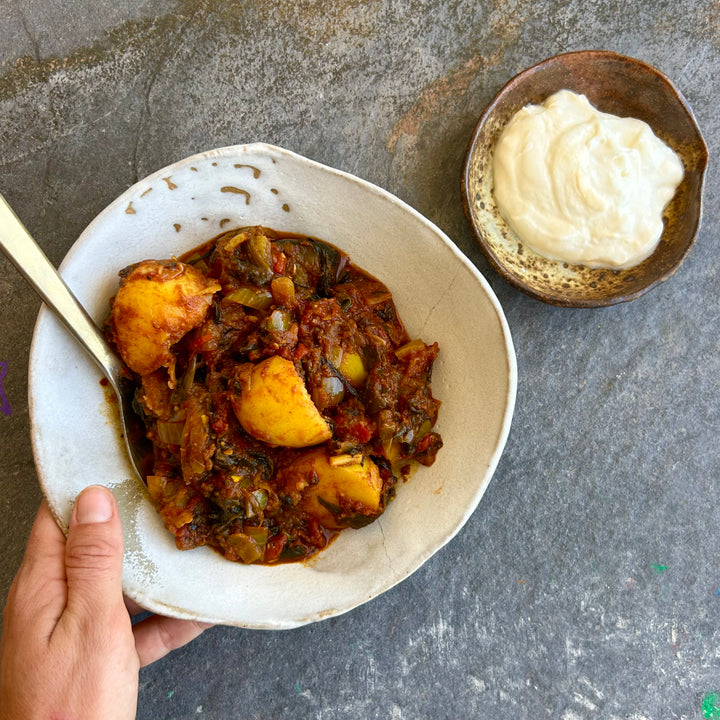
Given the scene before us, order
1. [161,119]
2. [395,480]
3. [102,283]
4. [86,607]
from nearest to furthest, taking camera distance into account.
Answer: [86,607] → [102,283] → [395,480] → [161,119]

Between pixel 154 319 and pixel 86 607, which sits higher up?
pixel 154 319

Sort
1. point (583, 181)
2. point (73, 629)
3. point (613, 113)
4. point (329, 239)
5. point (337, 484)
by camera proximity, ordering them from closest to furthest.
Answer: point (73, 629), point (337, 484), point (329, 239), point (583, 181), point (613, 113)

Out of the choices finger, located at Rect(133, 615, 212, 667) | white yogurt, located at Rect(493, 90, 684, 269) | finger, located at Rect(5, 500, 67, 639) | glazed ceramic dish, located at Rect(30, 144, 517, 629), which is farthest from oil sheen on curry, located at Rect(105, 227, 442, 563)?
white yogurt, located at Rect(493, 90, 684, 269)

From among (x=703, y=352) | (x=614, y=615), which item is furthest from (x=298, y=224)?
(x=614, y=615)

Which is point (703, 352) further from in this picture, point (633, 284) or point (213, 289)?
point (213, 289)

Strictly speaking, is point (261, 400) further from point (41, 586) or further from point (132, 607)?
point (132, 607)

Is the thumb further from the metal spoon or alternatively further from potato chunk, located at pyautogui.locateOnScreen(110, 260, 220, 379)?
potato chunk, located at pyautogui.locateOnScreen(110, 260, 220, 379)

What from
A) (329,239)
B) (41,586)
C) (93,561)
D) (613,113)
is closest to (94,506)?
(93,561)
